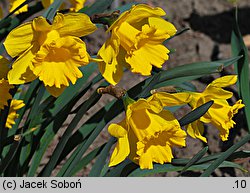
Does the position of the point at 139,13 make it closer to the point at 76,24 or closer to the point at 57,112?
the point at 76,24

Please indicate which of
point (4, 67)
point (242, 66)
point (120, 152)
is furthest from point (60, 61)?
point (242, 66)

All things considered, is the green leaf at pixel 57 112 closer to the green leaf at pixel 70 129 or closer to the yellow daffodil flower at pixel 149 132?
the green leaf at pixel 70 129

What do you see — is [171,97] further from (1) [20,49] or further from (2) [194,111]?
(1) [20,49]

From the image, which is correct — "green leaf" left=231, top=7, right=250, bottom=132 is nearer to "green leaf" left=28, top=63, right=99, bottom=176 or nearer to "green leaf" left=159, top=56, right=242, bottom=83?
"green leaf" left=159, top=56, right=242, bottom=83

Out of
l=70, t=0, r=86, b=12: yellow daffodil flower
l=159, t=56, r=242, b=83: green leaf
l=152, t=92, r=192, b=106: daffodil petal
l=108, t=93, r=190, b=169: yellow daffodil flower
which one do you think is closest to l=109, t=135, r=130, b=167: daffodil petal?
l=108, t=93, r=190, b=169: yellow daffodil flower

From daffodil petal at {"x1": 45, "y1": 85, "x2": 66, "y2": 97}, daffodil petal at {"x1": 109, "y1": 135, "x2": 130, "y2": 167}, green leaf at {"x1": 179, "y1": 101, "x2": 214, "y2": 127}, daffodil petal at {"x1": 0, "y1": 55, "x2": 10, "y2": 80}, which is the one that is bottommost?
daffodil petal at {"x1": 109, "y1": 135, "x2": 130, "y2": 167}

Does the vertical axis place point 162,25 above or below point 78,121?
above
